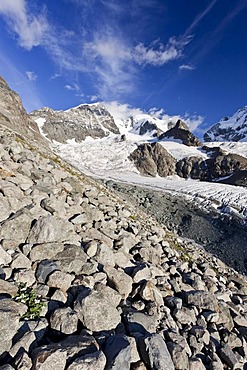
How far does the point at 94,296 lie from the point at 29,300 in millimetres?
1192

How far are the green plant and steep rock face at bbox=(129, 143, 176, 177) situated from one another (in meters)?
91.7

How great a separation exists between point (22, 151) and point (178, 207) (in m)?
29.5

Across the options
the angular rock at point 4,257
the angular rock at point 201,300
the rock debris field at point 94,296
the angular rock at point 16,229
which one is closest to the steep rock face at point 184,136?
the rock debris field at point 94,296

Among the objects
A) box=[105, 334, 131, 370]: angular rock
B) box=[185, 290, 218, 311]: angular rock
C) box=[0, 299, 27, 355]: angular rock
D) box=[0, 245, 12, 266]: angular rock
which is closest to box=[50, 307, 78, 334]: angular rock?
box=[0, 299, 27, 355]: angular rock

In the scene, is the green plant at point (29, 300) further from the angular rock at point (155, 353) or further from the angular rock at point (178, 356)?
the angular rock at point (178, 356)

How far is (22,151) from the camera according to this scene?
35.4 feet

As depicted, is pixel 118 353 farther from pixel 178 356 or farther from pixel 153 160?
pixel 153 160

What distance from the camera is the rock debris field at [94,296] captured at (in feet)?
12.9

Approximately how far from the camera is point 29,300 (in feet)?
15.4

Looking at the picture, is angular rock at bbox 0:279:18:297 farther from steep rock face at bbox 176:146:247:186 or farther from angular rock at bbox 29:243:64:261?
steep rock face at bbox 176:146:247:186

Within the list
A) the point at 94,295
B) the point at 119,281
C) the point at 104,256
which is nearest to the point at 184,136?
the point at 104,256

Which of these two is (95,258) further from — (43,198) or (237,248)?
(237,248)

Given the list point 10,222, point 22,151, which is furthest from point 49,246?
point 22,151

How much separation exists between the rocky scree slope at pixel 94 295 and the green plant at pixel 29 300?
0.7 inches
